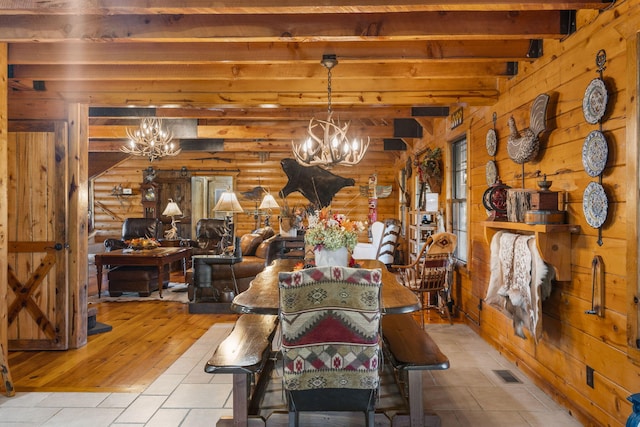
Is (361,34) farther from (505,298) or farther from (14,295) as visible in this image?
(14,295)

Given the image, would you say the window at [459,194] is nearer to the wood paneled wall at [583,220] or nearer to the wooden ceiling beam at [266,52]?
the wood paneled wall at [583,220]

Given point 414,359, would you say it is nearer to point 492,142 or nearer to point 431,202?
point 492,142

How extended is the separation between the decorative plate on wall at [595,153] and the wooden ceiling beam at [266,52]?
1100mm

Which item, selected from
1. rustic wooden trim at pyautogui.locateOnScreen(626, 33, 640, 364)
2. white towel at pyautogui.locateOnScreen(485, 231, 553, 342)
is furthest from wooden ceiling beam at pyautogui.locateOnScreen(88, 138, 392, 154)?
Answer: rustic wooden trim at pyautogui.locateOnScreen(626, 33, 640, 364)

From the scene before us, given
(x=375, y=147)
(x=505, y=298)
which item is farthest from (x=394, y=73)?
(x=375, y=147)

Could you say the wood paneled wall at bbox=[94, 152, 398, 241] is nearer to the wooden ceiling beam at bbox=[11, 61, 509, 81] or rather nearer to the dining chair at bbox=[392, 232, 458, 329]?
the dining chair at bbox=[392, 232, 458, 329]

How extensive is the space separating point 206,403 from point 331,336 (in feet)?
4.50

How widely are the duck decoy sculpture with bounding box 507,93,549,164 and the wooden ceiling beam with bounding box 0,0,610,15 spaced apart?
0.73 metres

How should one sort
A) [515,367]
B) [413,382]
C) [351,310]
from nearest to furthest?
[351,310] → [413,382] → [515,367]

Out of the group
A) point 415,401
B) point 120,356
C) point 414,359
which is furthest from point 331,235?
point 120,356

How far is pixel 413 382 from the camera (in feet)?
7.34

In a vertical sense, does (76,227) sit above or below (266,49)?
below

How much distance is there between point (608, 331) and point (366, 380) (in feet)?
4.49

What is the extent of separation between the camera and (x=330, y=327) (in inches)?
73.4
